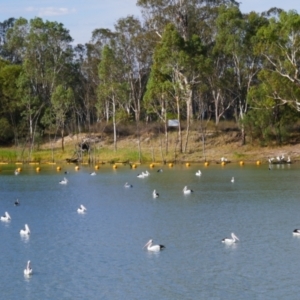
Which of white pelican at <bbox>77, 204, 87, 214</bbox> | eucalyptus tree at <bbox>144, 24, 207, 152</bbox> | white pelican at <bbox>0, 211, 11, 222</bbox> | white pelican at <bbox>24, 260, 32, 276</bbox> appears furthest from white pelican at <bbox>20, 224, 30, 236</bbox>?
eucalyptus tree at <bbox>144, 24, 207, 152</bbox>

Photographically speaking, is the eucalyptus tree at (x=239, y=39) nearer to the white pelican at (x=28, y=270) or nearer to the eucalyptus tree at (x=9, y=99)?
the eucalyptus tree at (x=9, y=99)

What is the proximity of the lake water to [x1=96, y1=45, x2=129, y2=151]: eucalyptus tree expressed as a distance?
27680 millimetres

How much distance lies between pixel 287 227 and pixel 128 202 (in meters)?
12.7

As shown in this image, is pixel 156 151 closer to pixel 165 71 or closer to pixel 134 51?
pixel 165 71

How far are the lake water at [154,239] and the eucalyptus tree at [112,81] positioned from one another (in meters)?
27.7

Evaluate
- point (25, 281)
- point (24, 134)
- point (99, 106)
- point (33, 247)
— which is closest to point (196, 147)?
point (99, 106)

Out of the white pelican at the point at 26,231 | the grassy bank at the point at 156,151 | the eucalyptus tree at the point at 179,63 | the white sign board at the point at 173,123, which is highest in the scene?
the eucalyptus tree at the point at 179,63

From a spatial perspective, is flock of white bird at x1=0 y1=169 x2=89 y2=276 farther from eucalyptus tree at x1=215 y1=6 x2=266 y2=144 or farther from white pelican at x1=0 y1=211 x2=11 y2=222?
eucalyptus tree at x1=215 y1=6 x2=266 y2=144

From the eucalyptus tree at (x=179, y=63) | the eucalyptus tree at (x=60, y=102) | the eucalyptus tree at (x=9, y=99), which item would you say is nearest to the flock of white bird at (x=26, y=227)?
the eucalyptus tree at (x=179, y=63)

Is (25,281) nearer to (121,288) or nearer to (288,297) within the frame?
(121,288)

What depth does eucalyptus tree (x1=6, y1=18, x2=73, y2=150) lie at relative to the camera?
288 feet

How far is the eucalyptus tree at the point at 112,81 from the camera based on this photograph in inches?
3270

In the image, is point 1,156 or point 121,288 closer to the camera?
point 121,288

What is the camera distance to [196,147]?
251 ft
